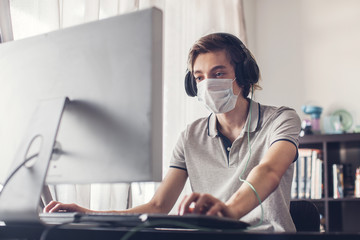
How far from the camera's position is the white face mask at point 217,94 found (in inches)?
60.7

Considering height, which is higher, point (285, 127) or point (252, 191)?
point (285, 127)

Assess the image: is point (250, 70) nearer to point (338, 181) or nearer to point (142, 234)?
point (142, 234)

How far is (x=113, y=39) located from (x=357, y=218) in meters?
2.69

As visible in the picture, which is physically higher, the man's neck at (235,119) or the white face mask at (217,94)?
the white face mask at (217,94)

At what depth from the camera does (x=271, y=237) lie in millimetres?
703

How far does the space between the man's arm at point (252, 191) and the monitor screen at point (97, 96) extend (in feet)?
0.37

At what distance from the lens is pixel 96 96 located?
0.88 metres

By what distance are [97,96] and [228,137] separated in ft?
2.71

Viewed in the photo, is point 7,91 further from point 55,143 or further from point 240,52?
point 240,52

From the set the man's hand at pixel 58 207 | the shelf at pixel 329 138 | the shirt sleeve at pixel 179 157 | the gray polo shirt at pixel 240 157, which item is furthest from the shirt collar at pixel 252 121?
the shelf at pixel 329 138

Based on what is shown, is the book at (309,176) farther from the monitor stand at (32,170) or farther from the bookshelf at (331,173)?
the monitor stand at (32,170)

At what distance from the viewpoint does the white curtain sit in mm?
1954

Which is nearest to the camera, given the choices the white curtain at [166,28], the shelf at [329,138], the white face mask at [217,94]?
the white face mask at [217,94]

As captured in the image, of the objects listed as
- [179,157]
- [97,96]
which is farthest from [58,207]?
[179,157]
